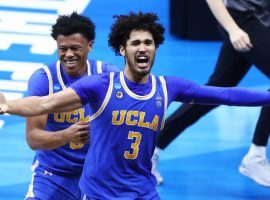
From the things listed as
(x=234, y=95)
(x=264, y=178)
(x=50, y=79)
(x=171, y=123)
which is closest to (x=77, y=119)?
(x=50, y=79)

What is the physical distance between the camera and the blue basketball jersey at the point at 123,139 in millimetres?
4098

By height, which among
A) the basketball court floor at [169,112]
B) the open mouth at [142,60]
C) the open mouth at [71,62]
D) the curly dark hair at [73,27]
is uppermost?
the curly dark hair at [73,27]

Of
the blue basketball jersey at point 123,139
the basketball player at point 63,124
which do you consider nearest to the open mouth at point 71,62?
the basketball player at point 63,124

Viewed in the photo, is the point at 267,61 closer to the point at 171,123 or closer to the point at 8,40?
the point at 171,123

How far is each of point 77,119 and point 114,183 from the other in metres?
0.57

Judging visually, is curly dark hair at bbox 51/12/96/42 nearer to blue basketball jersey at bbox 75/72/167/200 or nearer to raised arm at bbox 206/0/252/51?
blue basketball jersey at bbox 75/72/167/200

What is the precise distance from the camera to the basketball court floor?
574 cm

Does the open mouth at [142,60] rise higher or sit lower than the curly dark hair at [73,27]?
lower

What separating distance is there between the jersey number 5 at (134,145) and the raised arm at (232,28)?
1.25 m

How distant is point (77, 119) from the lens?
182 inches

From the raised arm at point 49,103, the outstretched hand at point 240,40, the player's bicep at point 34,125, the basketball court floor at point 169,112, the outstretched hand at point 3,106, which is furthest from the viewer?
the basketball court floor at point 169,112

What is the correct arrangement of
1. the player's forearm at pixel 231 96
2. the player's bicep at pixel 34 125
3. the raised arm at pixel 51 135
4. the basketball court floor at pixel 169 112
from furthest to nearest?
the basketball court floor at pixel 169 112 < the player's bicep at pixel 34 125 < the raised arm at pixel 51 135 < the player's forearm at pixel 231 96

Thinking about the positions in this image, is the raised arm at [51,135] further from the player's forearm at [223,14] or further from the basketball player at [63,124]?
the player's forearm at [223,14]

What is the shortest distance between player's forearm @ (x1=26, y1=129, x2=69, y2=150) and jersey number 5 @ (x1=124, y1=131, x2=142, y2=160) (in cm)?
40
